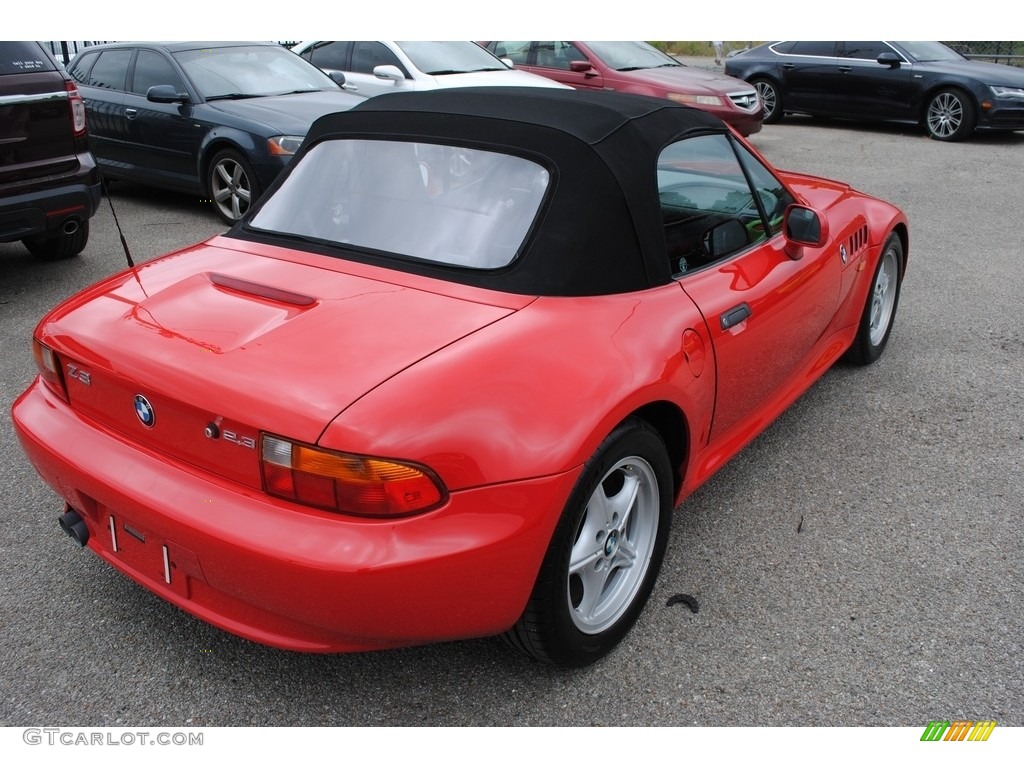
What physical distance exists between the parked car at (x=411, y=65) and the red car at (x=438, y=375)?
629cm

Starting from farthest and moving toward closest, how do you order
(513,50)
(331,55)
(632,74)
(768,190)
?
1. (513,50)
2. (632,74)
3. (331,55)
4. (768,190)

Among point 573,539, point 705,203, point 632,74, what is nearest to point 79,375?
point 573,539

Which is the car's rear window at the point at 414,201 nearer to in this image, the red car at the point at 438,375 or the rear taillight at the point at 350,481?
the red car at the point at 438,375

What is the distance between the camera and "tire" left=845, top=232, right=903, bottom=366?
459 cm

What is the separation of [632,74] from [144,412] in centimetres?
933

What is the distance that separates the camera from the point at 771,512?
3486 millimetres

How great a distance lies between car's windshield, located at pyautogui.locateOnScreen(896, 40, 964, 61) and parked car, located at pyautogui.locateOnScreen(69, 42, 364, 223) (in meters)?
8.05

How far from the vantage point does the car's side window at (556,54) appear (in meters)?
10.9

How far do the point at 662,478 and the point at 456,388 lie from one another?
0.82 meters

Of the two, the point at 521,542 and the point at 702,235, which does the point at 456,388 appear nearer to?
the point at 521,542

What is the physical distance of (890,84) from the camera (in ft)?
40.3

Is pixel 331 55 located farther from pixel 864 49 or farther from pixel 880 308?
pixel 864 49
